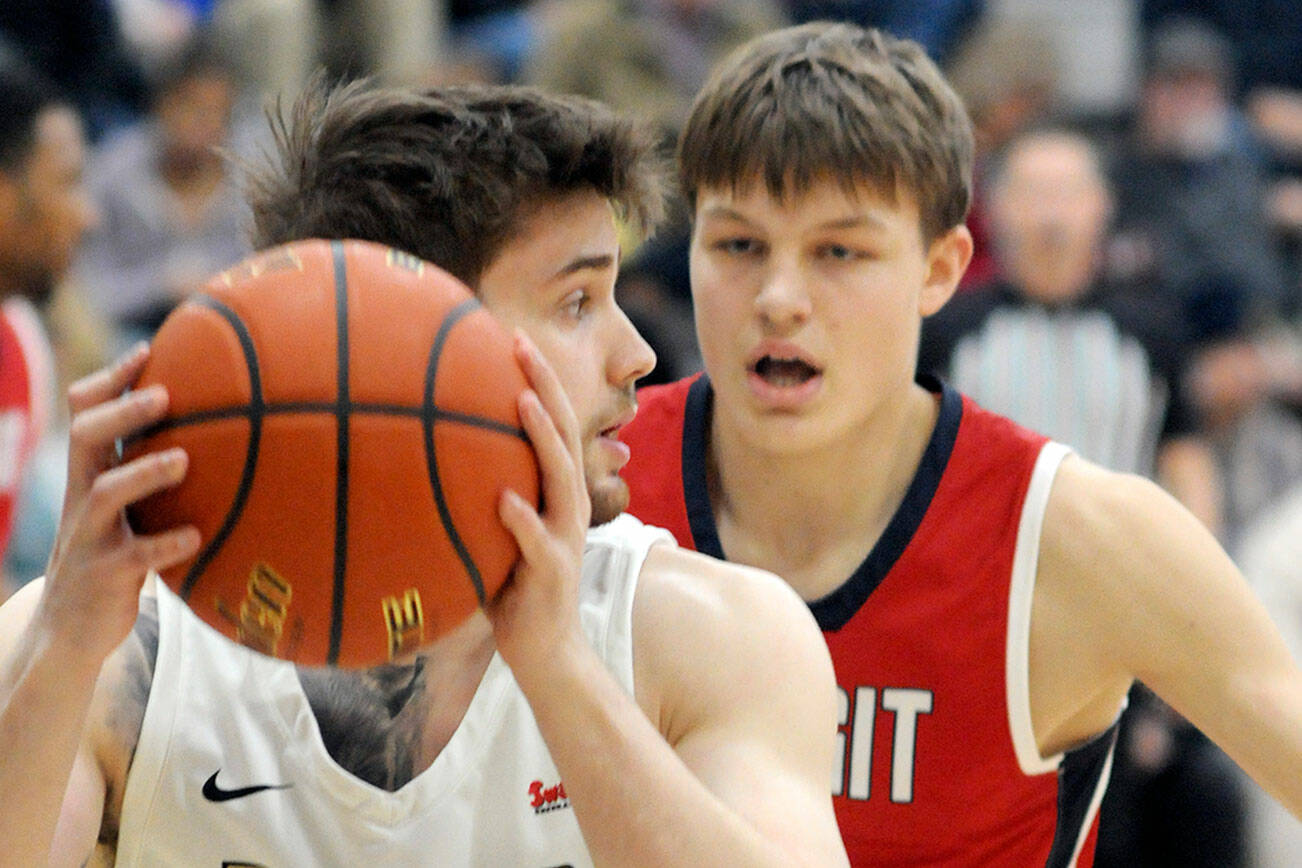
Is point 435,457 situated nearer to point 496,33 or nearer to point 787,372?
point 787,372

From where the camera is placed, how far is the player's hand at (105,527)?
201 centimetres

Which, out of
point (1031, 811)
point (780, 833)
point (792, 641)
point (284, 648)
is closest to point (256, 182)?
point (284, 648)

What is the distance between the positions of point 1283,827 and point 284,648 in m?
4.22

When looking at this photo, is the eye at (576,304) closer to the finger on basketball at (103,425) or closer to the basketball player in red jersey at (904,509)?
the finger on basketball at (103,425)

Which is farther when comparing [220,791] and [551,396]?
[220,791]

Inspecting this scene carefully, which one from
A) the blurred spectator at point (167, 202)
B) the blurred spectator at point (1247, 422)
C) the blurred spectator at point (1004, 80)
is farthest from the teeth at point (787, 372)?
the blurred spectator at point (1004, 80)

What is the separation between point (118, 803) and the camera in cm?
252

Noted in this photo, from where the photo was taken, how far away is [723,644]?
250 cm

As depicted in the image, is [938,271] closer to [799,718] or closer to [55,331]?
[799,718]

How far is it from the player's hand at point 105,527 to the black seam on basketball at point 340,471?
0.17 metres

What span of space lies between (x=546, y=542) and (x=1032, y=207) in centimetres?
472

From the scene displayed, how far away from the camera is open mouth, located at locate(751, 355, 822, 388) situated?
11.6 ft

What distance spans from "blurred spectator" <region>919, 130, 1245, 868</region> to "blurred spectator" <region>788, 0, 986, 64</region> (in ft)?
7.13

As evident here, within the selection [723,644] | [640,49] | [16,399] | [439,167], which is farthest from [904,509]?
[640,49]
